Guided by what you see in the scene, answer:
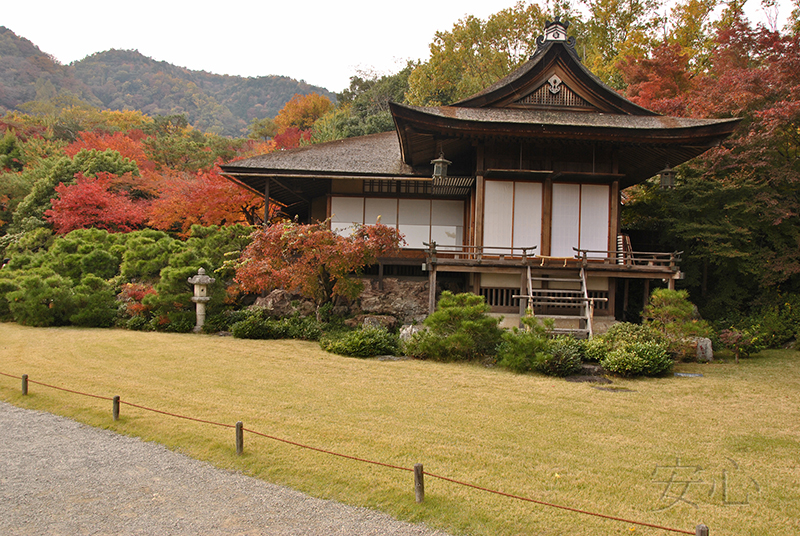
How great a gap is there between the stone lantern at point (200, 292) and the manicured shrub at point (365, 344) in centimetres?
446

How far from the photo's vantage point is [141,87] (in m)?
80.1

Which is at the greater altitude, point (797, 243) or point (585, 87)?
point (585, 87)

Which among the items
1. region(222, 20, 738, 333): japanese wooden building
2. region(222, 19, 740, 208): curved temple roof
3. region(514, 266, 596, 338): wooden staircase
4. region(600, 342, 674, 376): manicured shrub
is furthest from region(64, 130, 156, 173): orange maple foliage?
region(600, 342, 674, 376): manicured shrub

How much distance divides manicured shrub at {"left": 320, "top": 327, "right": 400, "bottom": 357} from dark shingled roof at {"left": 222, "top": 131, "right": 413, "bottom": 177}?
556 centimetres

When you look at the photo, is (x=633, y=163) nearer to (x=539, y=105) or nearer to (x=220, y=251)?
(x=539, y=105)

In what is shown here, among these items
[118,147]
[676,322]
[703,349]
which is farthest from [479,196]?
[118,147]

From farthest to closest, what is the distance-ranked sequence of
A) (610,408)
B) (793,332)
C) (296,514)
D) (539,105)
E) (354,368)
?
1. (539,105)
2. (793,332)
3. (354,368)
4. (610,408)
5. (296,514)

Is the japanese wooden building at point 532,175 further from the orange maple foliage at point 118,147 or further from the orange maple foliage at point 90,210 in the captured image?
the orange maple foliage at point 118,147

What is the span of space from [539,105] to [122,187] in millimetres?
21241

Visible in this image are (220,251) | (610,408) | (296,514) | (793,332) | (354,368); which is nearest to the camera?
(296,514)

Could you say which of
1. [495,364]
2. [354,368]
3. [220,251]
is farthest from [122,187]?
[495,364]

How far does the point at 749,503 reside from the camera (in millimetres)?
4543

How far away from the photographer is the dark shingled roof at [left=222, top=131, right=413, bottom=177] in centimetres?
1518

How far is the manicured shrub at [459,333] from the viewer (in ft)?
34.7
